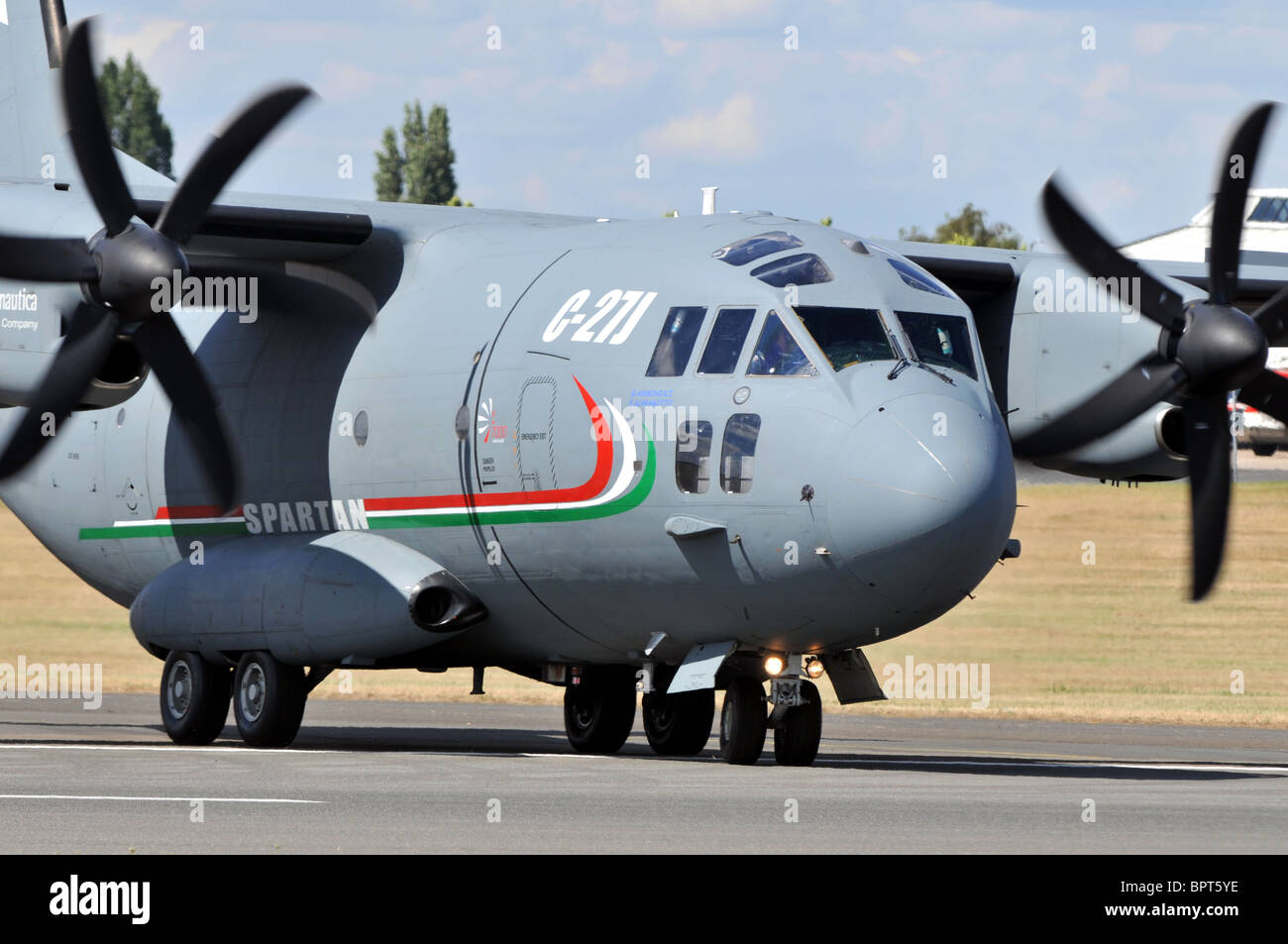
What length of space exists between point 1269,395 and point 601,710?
7.67 m

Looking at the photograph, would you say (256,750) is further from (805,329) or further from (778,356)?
(805,329)

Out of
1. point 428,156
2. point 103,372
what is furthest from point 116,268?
point 428,156

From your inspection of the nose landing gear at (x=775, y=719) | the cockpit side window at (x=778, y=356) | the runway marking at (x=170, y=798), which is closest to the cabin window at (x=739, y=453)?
the cockpit side window at (x=778, y=356)

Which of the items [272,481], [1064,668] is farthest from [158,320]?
[1064,668]

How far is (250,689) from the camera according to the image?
21375mm

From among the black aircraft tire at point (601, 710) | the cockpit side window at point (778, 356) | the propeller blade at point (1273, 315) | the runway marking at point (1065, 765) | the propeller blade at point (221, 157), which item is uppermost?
the propeller blade at point (221, 157)

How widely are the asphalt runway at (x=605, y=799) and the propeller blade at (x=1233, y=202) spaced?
4.72m

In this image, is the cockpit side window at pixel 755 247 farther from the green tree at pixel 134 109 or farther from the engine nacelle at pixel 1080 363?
the green tree at pixel 134 109

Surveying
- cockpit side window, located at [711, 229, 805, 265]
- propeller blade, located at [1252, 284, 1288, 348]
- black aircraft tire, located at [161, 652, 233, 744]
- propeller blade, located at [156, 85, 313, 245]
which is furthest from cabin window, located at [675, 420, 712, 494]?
black aircraft tire, located at [161, 652, 233, 744]

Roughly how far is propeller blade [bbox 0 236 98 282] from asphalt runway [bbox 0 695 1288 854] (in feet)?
15.0

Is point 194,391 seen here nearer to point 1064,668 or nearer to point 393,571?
point 393,571

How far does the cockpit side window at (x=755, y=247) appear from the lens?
17.9 meters

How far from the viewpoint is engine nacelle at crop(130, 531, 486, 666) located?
19562 mm

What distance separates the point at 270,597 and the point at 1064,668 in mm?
23574
